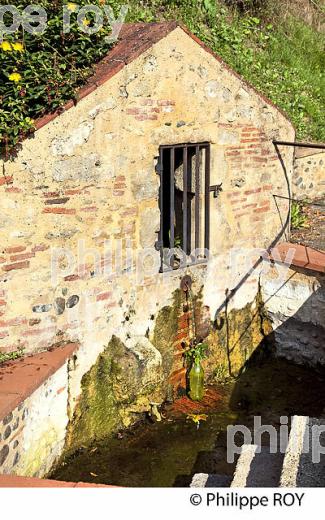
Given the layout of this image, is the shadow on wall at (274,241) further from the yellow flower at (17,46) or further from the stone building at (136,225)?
the yellow flower at (17,46)

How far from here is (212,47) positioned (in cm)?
1168

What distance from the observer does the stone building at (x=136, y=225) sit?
208 inches

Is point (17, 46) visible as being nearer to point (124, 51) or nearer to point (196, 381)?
point (124, 51)

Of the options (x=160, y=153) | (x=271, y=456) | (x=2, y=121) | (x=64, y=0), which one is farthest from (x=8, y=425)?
(x=64, y=0)

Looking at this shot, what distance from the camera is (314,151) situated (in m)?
10.0

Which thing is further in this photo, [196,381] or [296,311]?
[296,311]

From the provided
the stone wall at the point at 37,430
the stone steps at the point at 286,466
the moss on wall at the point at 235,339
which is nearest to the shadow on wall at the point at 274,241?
the moss on wall at the point at 235,339

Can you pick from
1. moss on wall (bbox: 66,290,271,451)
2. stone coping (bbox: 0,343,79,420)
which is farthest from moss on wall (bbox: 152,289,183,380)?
stone coping (bbox: 0,343,79,420)

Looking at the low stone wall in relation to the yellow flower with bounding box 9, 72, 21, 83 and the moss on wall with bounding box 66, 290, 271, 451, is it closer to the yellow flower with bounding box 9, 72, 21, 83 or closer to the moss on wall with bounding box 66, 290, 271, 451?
the moss on wall with bounding box 66, 290, 271, 451

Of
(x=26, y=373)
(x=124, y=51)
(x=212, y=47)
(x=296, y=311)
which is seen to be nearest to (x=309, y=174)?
(x=296, y=311)

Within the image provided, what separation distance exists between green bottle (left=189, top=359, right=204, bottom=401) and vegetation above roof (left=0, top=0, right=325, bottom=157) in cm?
359

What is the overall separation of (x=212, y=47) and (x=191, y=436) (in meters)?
8.43

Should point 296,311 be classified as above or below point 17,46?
below

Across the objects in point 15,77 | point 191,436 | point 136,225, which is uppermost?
point 15,77
